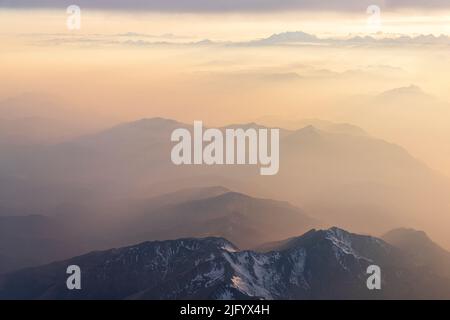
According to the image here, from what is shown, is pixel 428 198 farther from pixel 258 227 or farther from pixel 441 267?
pixel 441 267

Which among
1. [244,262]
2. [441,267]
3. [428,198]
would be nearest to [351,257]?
[244,262]

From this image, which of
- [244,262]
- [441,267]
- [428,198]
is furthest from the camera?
[428,198]

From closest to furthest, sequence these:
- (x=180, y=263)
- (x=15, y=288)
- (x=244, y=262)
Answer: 1. (x=244, y=262)
2. (x=180, y=263)
3. (x=15, y=288)

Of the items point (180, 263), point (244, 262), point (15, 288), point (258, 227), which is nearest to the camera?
point (244, 262)

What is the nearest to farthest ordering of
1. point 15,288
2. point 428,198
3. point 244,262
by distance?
point 244,262 < point 15,288 < point 428,198

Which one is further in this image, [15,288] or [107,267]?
[15,288]

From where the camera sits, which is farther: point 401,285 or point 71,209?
point 71,209
